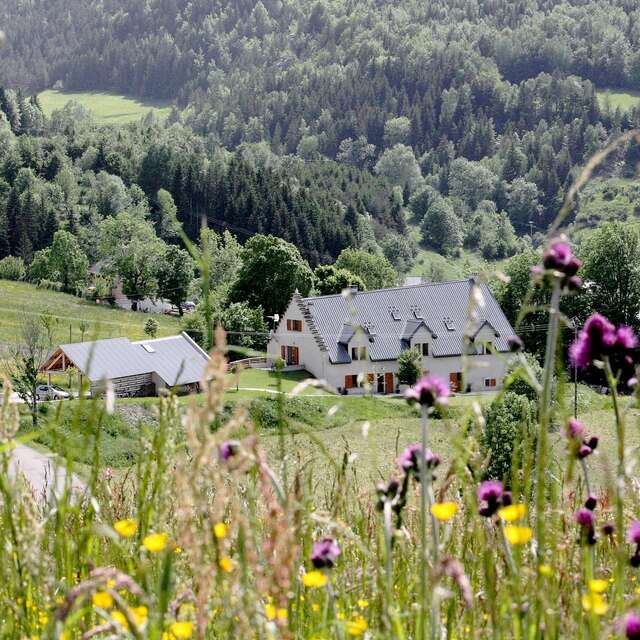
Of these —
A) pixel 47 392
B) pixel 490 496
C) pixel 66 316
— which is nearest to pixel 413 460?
pixel 490 496

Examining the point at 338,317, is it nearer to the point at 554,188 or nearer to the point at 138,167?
the point at 138,167

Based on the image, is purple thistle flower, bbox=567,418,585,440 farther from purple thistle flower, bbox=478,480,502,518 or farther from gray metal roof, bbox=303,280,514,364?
gray metal roof, bbox=303,280,514,364

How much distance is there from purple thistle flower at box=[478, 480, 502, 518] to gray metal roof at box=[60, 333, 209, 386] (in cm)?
4392

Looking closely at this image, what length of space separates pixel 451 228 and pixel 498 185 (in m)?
42.4

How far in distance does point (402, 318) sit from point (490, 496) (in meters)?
55.8

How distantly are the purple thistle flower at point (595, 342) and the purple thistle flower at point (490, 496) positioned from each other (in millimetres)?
304

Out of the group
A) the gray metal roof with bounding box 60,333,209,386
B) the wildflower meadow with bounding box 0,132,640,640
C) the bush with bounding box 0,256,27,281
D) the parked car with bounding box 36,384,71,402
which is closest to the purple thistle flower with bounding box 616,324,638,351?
the wildflower meadow with bounding box 0,132,640,640

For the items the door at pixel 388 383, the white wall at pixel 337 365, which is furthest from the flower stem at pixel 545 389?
the door at pixel 388 383

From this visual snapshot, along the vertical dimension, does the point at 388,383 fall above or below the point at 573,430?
below

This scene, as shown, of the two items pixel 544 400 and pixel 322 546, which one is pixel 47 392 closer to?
pixel 322 546

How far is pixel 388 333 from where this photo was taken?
56812 mm

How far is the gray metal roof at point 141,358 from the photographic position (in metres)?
47.2

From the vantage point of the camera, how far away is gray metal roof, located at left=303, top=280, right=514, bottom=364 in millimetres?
54969

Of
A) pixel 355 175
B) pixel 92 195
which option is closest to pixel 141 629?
pixel 92 195
